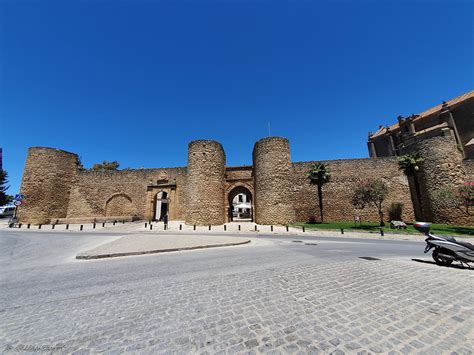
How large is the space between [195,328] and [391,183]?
1060 inches

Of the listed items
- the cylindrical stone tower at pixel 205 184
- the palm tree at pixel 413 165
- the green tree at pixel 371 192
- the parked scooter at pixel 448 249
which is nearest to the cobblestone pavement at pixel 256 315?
the parked scooter at pixel 448 249

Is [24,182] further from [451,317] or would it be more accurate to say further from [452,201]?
[452,201]

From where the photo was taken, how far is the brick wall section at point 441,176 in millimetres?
18784

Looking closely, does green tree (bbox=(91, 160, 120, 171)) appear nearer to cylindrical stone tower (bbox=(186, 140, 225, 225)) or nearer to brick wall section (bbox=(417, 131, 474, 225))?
cylindrical stone tower (bbox=(186, 140, 225, 225))

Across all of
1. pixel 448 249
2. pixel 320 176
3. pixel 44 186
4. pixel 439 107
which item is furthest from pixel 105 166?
pixel 439 107

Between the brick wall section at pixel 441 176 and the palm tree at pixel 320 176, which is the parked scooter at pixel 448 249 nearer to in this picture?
the palm tree at pixel 320 176

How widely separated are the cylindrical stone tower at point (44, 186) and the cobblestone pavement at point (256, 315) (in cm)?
2726

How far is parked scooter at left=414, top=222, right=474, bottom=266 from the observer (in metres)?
5.28

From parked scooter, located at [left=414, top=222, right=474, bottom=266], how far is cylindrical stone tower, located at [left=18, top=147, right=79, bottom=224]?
3423 centimetres

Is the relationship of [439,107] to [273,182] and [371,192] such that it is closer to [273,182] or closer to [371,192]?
[371,192]

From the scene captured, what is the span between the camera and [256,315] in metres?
2.79

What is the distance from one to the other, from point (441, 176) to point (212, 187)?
2266 cm

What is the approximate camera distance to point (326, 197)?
23.8 m

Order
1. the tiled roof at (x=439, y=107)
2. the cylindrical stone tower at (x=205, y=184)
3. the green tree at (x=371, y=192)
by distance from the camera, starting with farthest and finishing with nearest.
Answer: the tiled roof at (x=439, y=107)
the cylindrical stone tower at (x=205, y=184)
the green tree at (x=371, y=192)
